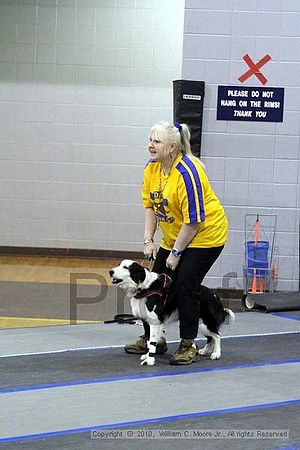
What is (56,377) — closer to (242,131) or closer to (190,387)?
(190,387)

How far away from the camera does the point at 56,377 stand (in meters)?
4.92

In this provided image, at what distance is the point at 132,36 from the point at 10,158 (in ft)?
6.69

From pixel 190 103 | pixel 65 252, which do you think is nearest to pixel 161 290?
pixel 190 103

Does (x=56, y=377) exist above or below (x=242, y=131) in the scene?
below

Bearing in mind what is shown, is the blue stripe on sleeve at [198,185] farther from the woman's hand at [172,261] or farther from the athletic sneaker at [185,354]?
the athletic sneaker at [185,354]

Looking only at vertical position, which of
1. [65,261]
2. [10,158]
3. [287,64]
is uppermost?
[287,64]

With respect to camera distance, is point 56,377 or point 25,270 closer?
point 56,377

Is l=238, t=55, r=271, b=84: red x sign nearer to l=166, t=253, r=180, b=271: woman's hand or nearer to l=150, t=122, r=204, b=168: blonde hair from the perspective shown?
l=150, t=122, r=204, b=168: blonde hair

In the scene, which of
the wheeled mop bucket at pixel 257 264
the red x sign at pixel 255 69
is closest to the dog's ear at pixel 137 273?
the wheeled mop bucket at pixel 257 264

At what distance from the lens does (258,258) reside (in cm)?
792

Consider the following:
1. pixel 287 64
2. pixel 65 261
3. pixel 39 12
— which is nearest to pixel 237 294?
pixel 287 64

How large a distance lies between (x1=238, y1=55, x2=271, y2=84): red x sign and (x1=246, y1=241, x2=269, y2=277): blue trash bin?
1.44 metres

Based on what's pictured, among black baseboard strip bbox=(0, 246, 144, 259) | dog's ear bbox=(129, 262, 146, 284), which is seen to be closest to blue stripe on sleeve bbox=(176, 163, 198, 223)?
dog's ear bbox=(129, 262, 146, 284)

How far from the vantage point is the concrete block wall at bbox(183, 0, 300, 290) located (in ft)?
25.9
